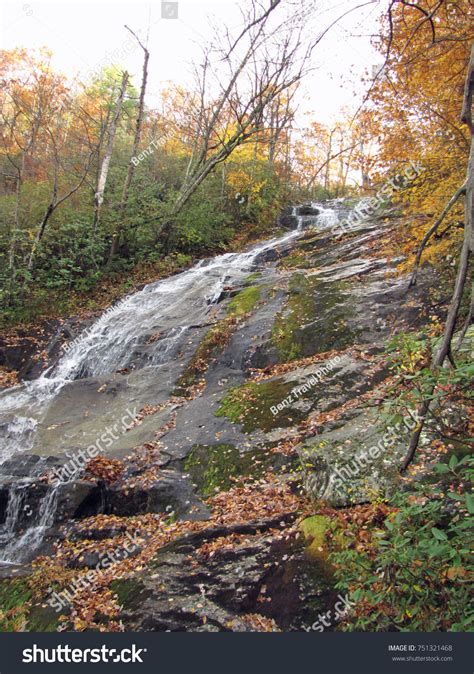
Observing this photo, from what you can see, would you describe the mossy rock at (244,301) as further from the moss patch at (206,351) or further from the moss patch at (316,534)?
the moss patch at (316,534)

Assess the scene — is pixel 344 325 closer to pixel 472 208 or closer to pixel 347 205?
pixel 472 208

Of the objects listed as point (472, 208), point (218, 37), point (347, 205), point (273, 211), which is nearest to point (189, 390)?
point (472, 208)

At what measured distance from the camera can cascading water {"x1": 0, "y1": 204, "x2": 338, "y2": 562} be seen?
6715 mm

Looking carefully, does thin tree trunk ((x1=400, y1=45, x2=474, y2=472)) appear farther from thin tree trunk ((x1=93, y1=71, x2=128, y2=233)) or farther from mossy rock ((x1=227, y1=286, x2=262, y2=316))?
thin tree trunk ((x1=93, y1=71, x2=128, y2=233))

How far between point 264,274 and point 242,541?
34.4 feet

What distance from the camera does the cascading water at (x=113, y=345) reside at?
6.71m

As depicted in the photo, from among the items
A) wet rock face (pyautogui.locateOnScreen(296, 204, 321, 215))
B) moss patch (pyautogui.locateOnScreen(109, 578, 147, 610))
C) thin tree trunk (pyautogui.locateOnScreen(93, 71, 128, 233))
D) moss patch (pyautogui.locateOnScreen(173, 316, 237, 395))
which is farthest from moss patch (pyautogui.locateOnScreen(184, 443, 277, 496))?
wet rock face (pyautogui.locateOnScreen(296, 204, 321, 215))

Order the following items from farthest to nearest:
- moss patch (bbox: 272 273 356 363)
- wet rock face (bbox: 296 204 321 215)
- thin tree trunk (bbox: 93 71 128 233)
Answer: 1. wet rock face (bbox: 296 204 321 215)
2. thin tree trunk (bbox: 93 71 128 233)
3. moss patch (bbox: 272 273 356 363)

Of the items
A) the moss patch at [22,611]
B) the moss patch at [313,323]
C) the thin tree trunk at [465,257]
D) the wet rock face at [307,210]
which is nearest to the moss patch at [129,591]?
the moss patch at [22,611]

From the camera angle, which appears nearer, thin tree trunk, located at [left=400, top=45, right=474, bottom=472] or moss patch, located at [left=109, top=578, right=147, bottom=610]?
thin tree trunk, located at [left=400, top=45, right=474, bottom=472]

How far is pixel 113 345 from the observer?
11836 millimetres

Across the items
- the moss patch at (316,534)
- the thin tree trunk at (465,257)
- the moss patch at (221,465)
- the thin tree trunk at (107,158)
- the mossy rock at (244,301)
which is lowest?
the moss patch at (221,465)

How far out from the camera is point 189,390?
31.1 ft

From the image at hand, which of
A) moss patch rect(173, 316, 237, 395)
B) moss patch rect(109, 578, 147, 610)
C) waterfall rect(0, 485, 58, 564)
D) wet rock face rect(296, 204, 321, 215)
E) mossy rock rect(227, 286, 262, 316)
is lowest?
waterfall rect(0, 485, 58, 564)
